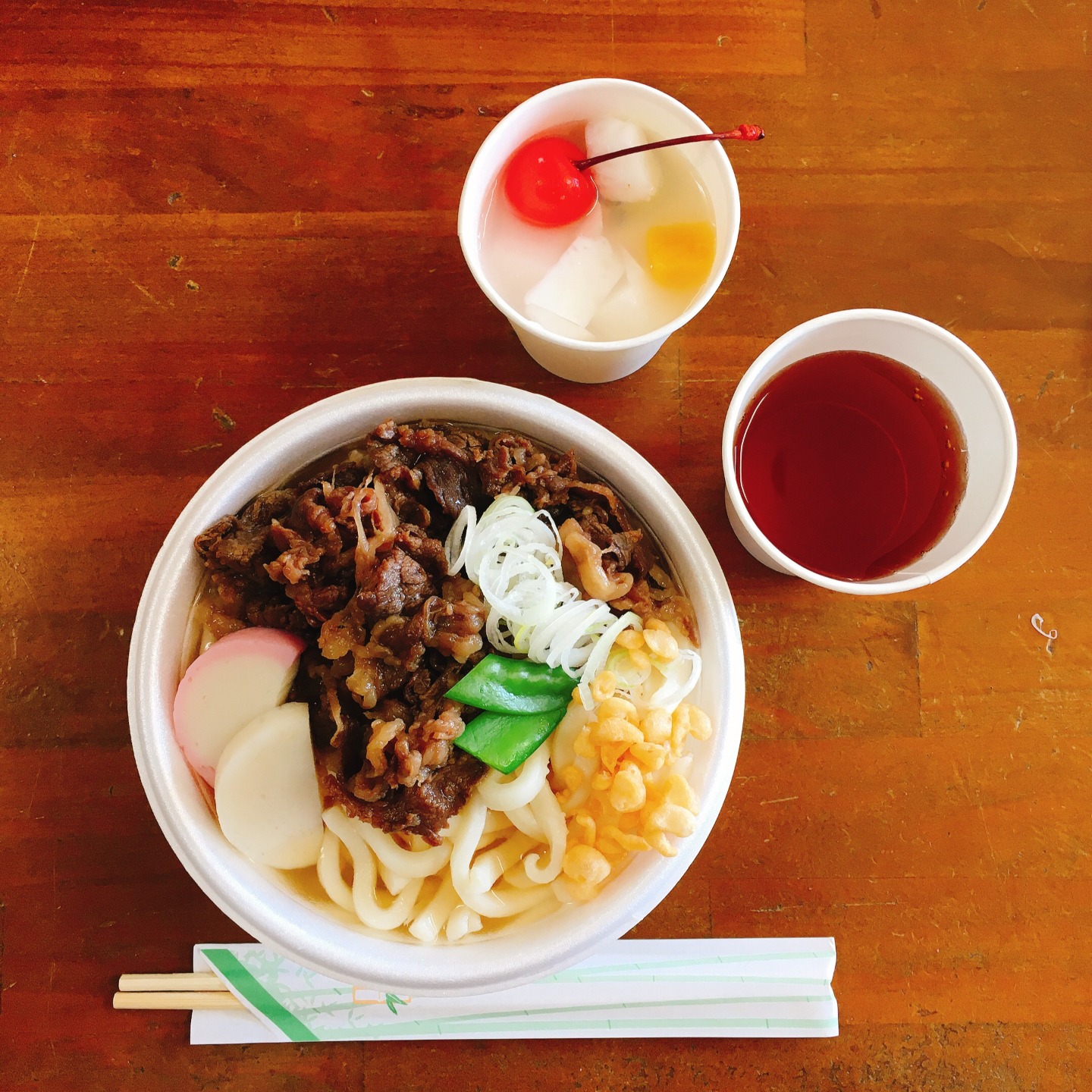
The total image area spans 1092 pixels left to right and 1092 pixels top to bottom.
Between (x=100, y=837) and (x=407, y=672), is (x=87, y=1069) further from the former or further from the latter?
(x=407, y=672)

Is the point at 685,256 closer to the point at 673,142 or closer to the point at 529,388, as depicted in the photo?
the point at 673,142

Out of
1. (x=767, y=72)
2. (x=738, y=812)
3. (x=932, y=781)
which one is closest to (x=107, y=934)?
(x=738, y=812)

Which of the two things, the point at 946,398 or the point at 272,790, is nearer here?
the point at 272,790

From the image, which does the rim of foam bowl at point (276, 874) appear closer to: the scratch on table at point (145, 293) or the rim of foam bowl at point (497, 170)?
the rim of foam bowl at point (497, 170)

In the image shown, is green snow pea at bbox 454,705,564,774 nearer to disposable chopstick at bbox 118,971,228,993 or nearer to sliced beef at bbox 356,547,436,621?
sliced beef at bbox 356,547,436,621

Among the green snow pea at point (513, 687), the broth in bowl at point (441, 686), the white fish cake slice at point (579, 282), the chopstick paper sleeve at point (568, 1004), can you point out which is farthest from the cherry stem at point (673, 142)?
the chopstick paper sleeve at point (568, 1004)

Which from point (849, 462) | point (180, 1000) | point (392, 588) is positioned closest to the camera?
point (392, 588)

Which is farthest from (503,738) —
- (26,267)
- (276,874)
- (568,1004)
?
(26,267)
